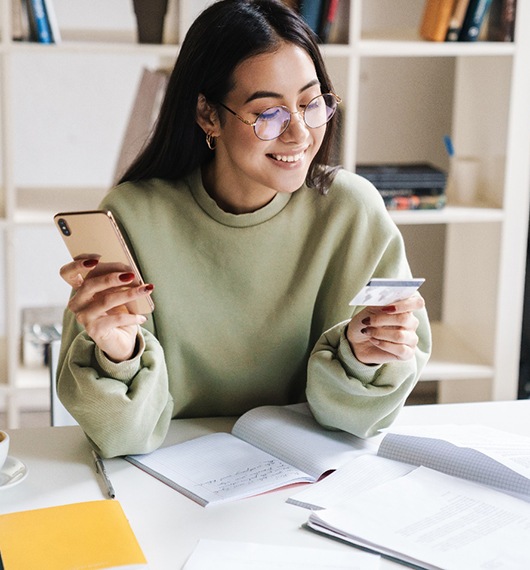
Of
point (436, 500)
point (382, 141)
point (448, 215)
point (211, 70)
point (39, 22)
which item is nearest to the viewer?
point (436, 500)

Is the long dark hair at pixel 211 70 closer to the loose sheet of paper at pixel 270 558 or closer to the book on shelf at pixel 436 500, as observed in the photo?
the book on shelf at pixel 436 500

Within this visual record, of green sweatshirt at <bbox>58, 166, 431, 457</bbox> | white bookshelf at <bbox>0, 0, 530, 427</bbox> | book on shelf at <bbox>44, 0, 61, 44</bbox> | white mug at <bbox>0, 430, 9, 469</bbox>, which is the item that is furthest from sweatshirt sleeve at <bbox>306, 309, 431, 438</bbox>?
book on shelf at <bbox>44, 0, 61, 44</bbox>

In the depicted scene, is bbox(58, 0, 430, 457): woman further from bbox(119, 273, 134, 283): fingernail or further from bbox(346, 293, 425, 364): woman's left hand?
bbox(119, 273, 134, 283): fingernail

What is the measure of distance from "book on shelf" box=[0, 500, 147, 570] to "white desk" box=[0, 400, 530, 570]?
0.03m

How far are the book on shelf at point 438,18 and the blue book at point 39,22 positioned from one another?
1.03 m

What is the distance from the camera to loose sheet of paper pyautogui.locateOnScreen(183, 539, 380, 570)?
3.54 feet

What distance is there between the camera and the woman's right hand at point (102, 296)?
1297mm

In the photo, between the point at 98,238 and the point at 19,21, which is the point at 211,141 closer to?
the point at 98,238

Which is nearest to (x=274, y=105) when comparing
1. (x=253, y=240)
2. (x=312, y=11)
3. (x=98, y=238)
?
(x=253, y=240)

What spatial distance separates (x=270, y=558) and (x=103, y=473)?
0.34 metres

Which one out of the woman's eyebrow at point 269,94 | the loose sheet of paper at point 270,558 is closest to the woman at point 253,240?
the woman's eyebrow at point 269,94

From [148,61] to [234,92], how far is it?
1.61 meters

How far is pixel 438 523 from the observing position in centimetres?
116

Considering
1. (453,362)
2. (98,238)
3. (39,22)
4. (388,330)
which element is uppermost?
(39,22)
